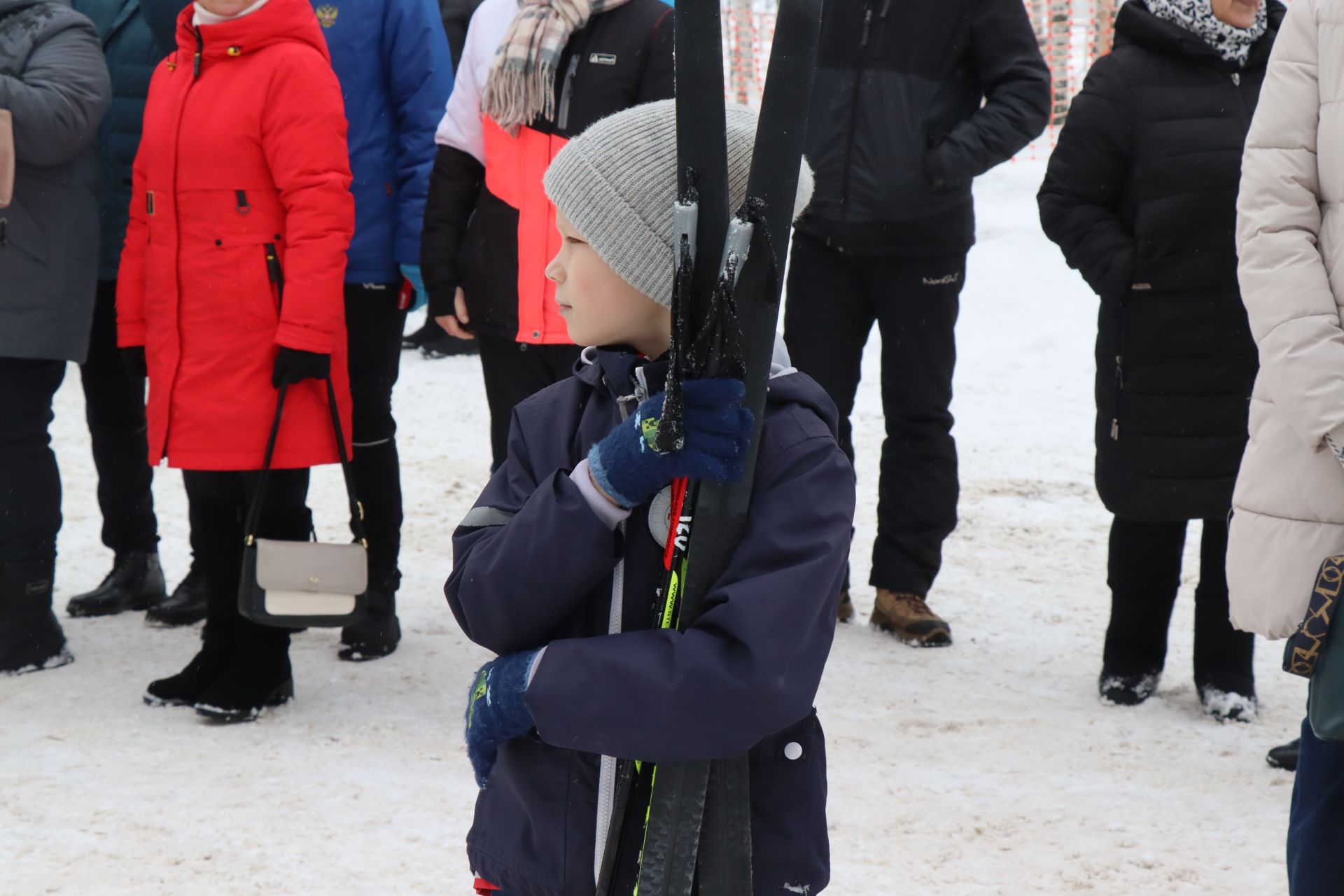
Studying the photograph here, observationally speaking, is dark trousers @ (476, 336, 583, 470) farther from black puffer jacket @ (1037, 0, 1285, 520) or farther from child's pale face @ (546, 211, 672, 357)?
child's pale face @ (546, 211, 672, 357)

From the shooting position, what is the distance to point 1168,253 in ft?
11.8

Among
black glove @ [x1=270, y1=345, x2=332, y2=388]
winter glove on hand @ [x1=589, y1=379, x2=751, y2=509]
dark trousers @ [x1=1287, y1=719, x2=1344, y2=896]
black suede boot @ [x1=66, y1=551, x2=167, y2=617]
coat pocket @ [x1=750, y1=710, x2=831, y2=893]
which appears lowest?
black suede boot @ [x1=66, y1=551, x2=167, y2=617]

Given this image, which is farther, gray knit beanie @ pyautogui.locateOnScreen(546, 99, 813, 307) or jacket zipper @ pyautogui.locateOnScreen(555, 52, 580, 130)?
jacket zipper @ pyautogui.locateOnScreen(555, 52, 580, 130)

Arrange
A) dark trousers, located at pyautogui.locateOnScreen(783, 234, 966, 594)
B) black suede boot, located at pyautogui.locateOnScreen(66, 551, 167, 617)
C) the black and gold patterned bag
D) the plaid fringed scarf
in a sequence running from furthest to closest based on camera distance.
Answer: black suede boot, located at pyautogui.locateOnScreen(66, 551, 167, 617) → dark trousers, located at pyautogui.locateOnScreen(783, 234, 966, 594) → the plaid fringed scarf → the black and gold patterned bag

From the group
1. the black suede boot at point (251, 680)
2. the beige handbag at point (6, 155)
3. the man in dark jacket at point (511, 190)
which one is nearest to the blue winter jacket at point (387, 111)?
the man in dark jacket at point (511, 190)

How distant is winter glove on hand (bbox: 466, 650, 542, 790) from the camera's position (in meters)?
1.52

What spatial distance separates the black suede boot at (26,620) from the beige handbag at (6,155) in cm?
101

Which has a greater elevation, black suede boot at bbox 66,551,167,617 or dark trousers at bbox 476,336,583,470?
dark trousers at bbox 476,336,583,470

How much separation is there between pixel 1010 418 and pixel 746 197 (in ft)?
20.9

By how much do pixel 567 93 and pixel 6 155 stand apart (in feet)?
4.71

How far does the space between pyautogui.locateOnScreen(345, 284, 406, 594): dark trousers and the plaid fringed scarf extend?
2.28 ft

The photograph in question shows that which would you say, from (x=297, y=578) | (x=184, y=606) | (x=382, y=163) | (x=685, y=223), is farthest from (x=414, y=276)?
(x=685, y=223)

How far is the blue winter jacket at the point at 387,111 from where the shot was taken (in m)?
3.96

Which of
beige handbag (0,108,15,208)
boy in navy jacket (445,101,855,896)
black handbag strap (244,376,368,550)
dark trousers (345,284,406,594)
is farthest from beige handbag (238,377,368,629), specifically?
boy in navy jacket (445,101,855,896)
